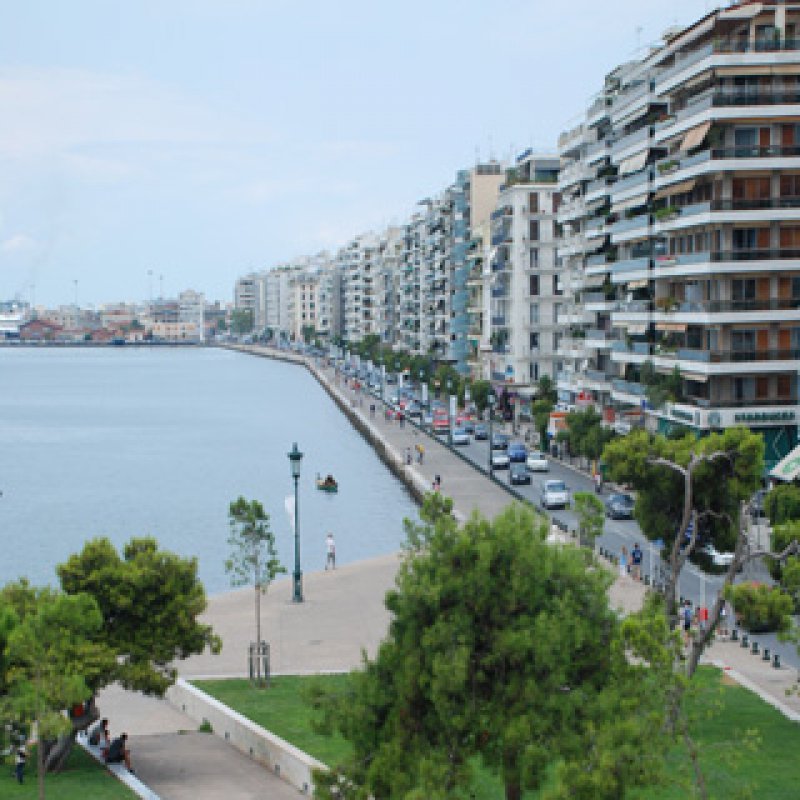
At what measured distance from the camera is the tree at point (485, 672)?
44.1ft

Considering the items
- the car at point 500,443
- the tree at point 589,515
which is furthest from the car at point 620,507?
the tree at point 589,515

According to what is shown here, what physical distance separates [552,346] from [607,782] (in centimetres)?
7128

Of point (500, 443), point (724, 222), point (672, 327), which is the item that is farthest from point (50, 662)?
point (500, 443)

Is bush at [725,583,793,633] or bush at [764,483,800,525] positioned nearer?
bush at [725,583,793,633]

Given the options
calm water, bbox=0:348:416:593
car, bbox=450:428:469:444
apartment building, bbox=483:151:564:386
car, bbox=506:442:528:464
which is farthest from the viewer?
apartment building, bbox=483:151:564:386

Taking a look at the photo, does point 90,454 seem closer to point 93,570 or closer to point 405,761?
point 93,570

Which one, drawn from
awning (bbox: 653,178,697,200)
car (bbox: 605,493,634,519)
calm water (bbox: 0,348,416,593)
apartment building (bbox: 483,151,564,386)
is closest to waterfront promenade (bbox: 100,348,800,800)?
car (bbox: 605,493,634,519)

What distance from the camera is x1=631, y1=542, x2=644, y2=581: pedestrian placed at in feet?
120

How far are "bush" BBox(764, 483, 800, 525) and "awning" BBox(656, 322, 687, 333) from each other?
1354cm

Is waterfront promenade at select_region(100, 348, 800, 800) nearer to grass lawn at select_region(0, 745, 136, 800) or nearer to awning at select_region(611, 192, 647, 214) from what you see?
grass lawn at select_region(0, 745, 136, 800)

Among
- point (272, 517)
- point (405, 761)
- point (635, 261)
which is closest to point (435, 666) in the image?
point (405, 761)

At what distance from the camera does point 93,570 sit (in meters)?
22.1

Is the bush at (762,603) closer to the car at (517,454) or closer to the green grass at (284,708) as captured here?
the green grass at (284,708)

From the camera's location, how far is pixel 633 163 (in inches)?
2084
